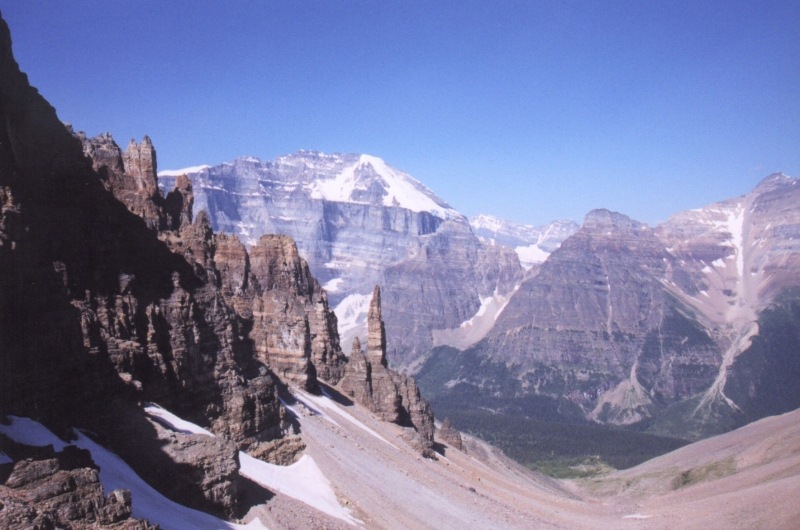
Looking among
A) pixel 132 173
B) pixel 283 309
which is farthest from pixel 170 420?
pixel 132 173

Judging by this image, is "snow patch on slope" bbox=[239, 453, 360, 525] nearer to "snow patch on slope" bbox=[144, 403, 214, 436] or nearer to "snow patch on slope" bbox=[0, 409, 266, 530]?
"snow patch on slope" bbox=[144, 403, 214, 436]

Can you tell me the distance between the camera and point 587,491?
473ft

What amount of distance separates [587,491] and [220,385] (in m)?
113

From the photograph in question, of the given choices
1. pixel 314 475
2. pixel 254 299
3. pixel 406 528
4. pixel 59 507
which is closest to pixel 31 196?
pixel 59 507

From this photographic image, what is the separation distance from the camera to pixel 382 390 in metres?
99.8

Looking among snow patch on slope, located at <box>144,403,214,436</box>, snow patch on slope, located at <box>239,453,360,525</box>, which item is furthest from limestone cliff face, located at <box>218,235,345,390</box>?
snow patch on slope, located at <box>144,403,214,436</box>

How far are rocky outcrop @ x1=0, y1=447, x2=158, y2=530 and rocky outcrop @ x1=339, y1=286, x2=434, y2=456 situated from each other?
65.6 meters

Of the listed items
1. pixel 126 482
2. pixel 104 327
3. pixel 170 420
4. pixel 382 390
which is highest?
pixel 104 327

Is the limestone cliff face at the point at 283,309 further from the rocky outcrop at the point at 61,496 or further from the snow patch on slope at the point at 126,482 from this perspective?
the rocky outcrop at the point at 61,496

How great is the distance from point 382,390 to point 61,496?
76728mm

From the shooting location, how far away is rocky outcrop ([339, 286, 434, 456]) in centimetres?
9750

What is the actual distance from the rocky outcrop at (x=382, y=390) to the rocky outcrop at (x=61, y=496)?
215 ft

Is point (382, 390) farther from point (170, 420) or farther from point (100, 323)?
point (100, 323)

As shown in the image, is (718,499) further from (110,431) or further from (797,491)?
(110,431)
